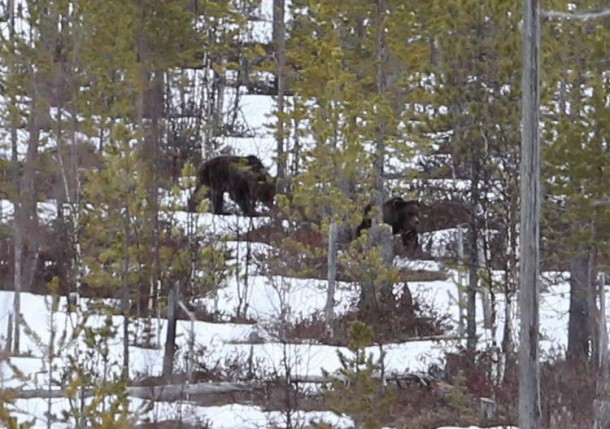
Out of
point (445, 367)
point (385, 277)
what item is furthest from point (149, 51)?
point (445, 367)

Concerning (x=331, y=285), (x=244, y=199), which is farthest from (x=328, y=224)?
(x=244, y=199)

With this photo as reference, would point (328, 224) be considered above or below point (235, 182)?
below

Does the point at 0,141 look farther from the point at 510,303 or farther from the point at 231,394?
the point at 510,303

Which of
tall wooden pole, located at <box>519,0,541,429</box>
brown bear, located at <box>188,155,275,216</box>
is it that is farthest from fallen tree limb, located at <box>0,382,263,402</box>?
brown bear, located at <box>188,155,275,216</box>

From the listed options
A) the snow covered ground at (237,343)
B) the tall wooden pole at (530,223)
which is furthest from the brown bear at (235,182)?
the tall wooden pole at (530,223)

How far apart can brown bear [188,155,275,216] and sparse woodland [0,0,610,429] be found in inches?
20.0

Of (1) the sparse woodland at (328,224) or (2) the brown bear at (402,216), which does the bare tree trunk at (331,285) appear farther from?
(2) the brown bear at (402,216)

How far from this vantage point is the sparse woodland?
15984mm

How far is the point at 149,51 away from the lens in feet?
81.9

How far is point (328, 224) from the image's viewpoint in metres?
20.3

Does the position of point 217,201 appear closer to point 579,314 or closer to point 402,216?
point 402,216

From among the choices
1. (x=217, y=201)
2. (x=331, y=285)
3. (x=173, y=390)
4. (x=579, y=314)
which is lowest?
(x=173, y=390)

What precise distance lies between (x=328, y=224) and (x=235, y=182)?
7.72m

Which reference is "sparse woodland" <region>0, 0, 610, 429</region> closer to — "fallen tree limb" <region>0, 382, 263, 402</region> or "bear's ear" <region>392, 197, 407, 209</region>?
"fallen tree limb" <region>0, 382, 263, 402</region>
